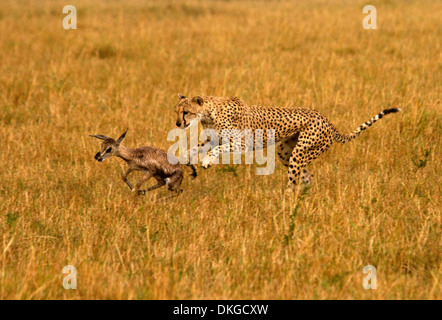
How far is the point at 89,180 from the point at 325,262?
294 centimetres

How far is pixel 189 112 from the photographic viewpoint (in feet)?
19.9

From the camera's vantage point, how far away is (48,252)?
4617mm

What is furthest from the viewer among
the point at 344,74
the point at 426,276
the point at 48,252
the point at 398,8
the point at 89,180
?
the point at 398,8

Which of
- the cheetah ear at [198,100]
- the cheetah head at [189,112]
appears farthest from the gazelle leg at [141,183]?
the cheetah ear at [198,100]

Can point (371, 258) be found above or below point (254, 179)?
below

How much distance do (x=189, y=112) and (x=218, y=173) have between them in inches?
34.7

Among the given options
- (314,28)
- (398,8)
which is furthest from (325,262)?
(398,8)

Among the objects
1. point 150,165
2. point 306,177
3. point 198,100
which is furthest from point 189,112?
point 306,177

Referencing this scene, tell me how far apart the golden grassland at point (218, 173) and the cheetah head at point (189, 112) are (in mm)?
695

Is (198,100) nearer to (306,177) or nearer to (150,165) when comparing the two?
(150,165)

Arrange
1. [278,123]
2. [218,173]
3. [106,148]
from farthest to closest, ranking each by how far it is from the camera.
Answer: [218,173] → [278,123] → [106,148]

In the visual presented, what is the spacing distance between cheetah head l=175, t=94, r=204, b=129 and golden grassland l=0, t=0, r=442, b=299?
69 cm

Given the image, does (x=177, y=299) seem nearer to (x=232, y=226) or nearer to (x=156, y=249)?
(x=156, y=249)
